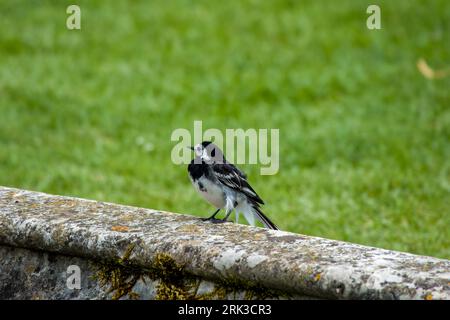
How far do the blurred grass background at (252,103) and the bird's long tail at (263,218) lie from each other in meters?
1.84

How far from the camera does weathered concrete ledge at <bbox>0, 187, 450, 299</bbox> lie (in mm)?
2818

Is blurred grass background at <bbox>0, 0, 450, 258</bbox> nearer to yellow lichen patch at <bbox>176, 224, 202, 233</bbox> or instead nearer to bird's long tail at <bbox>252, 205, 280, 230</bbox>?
bird's long tail at <bbox>252, 205, 280, 230</bbox>

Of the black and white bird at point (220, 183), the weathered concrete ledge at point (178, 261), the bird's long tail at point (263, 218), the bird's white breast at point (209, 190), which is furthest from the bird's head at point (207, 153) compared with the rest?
the weathered concrete ledge at point (178, 261)

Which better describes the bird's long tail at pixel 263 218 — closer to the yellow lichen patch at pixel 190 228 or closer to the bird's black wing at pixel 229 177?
the bird's black wing at pixel 229 177

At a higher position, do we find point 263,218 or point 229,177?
point 229,177

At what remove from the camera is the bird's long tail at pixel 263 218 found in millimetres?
4320

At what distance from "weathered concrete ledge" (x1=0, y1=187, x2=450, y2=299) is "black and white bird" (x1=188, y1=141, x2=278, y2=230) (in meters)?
0.74

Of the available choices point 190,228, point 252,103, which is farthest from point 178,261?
point 252,103

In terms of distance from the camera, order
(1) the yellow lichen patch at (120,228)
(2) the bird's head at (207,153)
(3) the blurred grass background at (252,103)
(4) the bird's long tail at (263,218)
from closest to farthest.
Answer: (1) the yellow lichen patch at (120,228)
(4) the bird's long tail at (263,218)
(2) the bird's head at (207,153)
(3) the blurred grass background at (252,103)

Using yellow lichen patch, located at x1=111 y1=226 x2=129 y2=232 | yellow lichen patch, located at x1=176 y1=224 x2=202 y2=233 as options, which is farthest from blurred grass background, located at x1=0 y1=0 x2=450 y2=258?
yellow lichen patch, located at x1=111 y1=226 x2=129 y2=232

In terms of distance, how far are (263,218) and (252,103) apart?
5105 mm

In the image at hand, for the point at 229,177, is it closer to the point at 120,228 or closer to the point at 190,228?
the point at 190,228

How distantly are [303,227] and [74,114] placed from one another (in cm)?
373

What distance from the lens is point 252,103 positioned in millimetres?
9391
